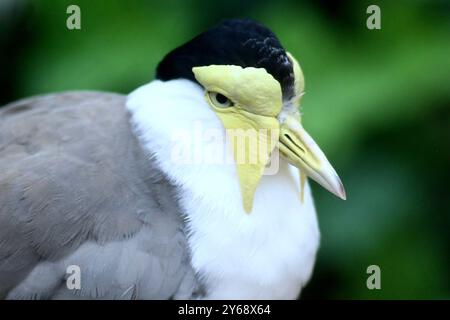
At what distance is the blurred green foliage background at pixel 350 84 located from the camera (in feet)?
8.08

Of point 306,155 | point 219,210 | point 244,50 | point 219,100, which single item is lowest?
point 219,210

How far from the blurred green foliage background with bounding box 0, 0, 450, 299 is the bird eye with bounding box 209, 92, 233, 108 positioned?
2.29 ft

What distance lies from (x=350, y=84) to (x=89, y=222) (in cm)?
120

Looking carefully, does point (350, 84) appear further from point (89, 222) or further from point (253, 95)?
point (89, 222)

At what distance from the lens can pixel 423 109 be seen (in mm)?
2484

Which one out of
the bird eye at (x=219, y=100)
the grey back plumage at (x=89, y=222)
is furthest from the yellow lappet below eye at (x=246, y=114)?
the grey back plumage at (x=89, y=222)

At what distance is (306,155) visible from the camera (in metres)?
1.70

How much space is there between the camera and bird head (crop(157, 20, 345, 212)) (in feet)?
5.40

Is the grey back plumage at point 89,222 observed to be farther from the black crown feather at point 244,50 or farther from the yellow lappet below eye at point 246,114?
the black crown feather at point 244,50

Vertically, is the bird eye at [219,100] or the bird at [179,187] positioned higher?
the bird eye at [219,100]

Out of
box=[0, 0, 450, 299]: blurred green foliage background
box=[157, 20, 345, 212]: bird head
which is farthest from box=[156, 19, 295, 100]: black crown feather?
box=[0, 0, 450, 299]: blurred green foliage background

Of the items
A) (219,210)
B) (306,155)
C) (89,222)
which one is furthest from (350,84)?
(89,222)

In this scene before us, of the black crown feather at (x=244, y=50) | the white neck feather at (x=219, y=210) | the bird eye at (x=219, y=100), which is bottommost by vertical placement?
the white neck feather at (x=219, y=210)

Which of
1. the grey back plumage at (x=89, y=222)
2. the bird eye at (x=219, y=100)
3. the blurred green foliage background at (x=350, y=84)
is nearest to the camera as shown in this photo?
the grey back plumage at (x=89, y=222)
